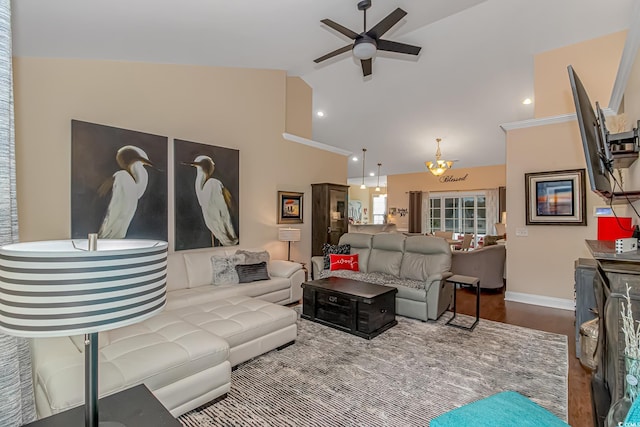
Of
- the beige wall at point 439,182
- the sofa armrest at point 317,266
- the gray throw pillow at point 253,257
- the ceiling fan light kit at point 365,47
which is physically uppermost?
the ceiling fan light kit at point 365,47

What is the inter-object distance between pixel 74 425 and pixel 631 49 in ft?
14.7

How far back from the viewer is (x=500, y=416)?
1369 millimetres

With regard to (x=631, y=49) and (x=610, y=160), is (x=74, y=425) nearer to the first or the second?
(x=610, y=160)

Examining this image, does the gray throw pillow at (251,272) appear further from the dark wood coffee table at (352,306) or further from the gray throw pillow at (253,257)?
the dark wood coffee table at (352,306)

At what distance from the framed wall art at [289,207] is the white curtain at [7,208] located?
14.6ft

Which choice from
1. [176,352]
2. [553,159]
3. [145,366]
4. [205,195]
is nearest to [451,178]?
[553,159]

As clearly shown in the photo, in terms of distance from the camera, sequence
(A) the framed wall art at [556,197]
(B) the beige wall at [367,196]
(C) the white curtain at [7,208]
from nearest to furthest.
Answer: (C) the white curtain at [7,208] → (A) the framed wall art at [556,197] → (B) the beige wall at [367,196]

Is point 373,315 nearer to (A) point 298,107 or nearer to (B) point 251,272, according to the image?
(B) point 251,272

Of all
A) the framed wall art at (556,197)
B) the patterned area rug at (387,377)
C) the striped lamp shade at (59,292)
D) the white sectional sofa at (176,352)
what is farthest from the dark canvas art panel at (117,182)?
the framed wall art at (556,197)

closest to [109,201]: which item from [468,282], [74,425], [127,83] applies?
[127,83]

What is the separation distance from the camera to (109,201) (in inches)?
134

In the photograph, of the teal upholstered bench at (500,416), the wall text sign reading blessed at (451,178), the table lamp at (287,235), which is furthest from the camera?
the wall text sign reading blessed at (451,178)

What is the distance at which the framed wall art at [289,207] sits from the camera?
553 cm

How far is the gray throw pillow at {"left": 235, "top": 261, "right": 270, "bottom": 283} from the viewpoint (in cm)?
407
